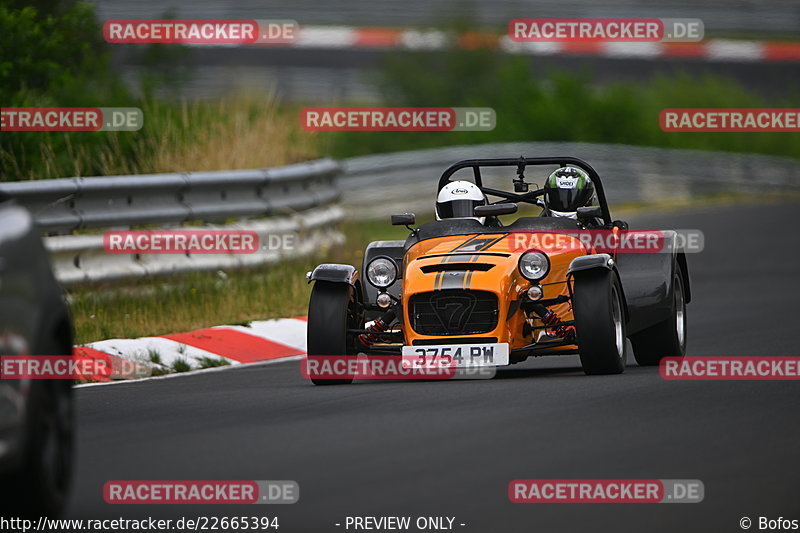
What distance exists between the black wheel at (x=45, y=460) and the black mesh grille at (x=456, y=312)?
470cm

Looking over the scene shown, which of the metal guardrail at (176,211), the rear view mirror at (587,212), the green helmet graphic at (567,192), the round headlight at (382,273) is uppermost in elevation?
the metal guardrail at (176,211)

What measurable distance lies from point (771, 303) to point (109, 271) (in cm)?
623

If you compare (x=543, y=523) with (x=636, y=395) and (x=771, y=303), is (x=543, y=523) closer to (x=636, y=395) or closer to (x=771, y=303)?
(x=636, y=395)

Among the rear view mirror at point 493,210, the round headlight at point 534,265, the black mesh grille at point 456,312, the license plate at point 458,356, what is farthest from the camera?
the rear view mirror at point 493,210

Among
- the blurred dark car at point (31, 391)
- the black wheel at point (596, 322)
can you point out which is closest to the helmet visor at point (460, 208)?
the black wheel at point (596, 322)

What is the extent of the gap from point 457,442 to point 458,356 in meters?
2.57

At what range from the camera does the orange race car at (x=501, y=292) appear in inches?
459

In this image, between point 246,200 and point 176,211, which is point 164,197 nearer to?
point 176,211

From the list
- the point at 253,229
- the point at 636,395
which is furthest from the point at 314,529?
the point at 253,229

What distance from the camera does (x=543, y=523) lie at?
716 cm

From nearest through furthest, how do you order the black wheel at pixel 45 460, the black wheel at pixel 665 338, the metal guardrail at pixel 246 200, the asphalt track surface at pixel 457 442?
the black wheel at pixel 45 460, the asphalt track surface at pixel 457 442, the black wheel at pixel 665 338, the metal guardrail at pixel 246 200

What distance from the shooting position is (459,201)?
13.2 meters

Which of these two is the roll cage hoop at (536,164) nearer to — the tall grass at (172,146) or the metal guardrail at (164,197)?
the metal guardrail at (164,197)

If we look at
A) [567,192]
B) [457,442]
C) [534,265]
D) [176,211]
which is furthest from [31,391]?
[176,211]
